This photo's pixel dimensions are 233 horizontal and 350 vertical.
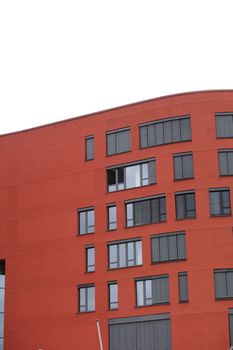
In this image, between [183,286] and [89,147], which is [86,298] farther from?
[89,147]

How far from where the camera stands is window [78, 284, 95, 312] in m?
60.3

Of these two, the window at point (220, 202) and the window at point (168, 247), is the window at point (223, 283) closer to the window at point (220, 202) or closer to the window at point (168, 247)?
the window at point (168, 247)

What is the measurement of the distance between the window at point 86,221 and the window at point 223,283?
1142 centimetres

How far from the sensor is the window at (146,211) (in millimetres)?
59531

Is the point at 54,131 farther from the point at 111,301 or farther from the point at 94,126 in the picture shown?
the point at 111,301

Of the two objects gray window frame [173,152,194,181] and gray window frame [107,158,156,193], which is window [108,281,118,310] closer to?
gray window frame [107,158,156,193]

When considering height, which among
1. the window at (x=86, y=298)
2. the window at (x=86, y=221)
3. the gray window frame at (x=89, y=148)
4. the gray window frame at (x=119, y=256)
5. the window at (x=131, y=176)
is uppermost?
the gray window frame at (x=89, y=148)

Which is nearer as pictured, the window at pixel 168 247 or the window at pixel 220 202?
the window at pixel 168 247

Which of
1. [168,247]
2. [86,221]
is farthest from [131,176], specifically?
[168,247]

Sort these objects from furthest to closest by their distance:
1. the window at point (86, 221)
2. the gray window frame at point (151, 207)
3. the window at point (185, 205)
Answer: the window at point (86, 221)
the gray window frame at point (151, 207)
the window at point (185, 205)

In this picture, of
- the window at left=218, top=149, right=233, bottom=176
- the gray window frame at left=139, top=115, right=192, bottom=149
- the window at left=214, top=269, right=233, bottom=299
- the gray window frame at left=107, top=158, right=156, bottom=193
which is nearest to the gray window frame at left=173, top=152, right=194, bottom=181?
the gray window frame at left=139, top=115, right=192, bottom=149

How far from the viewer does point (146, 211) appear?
60219 millimetres

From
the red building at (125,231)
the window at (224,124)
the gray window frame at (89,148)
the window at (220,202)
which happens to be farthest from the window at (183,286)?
the gray window frame at (89,148)

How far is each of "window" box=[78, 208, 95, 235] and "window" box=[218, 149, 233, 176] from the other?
36.7 feet
